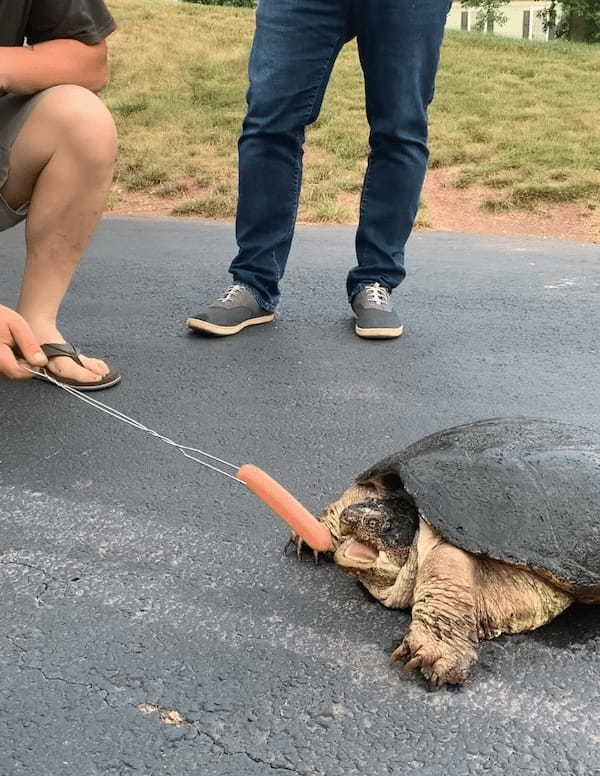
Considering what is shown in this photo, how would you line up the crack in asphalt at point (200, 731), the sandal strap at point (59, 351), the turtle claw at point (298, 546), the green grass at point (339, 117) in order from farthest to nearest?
the green grass at point (339, 117) → the sandal strap at point (59, 351) → the turtle claw at point (298, 546) → the crack in asphalt at point (200, 731)

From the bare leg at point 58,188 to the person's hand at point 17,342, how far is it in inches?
35.2

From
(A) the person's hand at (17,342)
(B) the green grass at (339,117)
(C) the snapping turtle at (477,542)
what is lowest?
(B) the green grass at (339,117)

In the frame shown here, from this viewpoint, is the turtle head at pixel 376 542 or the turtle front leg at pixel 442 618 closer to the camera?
the turtle front leg at pixel 442 618

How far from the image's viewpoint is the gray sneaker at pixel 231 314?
12.9 ft

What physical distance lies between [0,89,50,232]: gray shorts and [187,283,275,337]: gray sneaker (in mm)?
985

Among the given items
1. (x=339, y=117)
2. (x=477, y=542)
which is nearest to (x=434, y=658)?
(x=477, y=542)

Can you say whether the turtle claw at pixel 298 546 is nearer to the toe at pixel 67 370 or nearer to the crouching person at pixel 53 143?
the crouching person at pixel 53 143

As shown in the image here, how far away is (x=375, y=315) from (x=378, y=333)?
9 cm

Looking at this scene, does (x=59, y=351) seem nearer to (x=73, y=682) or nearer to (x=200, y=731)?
(x=73, y=682)

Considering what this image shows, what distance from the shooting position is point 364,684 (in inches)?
71.3

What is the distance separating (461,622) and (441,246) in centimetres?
499

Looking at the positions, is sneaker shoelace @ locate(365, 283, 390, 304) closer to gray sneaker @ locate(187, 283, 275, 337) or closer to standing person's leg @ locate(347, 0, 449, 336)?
standing person's leg @ locate(347, 0, 449, 336)

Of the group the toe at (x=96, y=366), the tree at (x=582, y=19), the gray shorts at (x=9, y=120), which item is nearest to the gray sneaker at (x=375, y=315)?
the toe at (x=96, y=366)

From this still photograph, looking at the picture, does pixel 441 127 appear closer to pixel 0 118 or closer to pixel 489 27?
pixel 0 118
